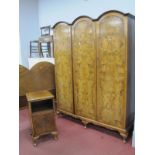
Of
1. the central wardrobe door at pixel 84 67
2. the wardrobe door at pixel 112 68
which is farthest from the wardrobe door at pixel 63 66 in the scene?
the wardrobe door at pixel 112 68

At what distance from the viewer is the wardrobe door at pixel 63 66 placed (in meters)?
3.16

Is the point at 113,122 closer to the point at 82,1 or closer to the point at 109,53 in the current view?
the point at 109,53

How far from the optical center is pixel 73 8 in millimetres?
3844

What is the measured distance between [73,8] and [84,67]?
161 centimetres

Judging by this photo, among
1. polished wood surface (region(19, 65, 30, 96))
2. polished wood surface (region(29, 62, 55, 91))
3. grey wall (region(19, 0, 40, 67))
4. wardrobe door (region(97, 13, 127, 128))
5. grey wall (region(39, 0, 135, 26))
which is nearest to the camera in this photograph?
wardrobe door (region(97, 13, 127, 128))

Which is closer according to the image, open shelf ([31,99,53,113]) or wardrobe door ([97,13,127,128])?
wardrobe door ([97,13,127,128])

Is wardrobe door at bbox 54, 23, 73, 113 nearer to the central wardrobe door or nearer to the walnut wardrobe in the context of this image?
the walnut wardrobe

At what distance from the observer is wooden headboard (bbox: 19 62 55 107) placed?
3.86m

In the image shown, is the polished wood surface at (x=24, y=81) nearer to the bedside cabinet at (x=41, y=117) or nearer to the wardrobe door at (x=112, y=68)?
the bedside cabinet at (x=41, y=117)

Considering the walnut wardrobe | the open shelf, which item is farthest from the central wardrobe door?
the open shelf

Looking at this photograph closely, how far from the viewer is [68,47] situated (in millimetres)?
3143
